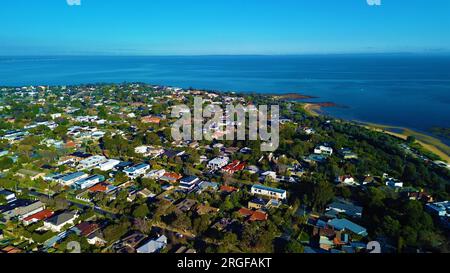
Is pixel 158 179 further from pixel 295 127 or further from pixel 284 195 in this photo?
pixel 295 127

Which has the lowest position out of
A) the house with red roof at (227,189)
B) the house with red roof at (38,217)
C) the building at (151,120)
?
the house with red roof at (38,217)

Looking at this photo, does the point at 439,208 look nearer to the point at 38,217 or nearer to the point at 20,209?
the point at 38,217

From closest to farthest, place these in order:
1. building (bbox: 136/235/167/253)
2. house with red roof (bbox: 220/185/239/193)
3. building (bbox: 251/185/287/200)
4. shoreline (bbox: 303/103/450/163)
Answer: building (bbox: 136/235/167/253) → building (bbox: 251/185/287/200) → house with red roof (bbox: 220/185/239/193) → shoreline (bbox: 303/103/450/163)

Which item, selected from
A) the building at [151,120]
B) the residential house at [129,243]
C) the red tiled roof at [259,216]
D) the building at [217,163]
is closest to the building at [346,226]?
the red tiled roof at [259,216]

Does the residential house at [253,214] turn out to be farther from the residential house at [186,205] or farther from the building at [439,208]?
the building at [439,208]

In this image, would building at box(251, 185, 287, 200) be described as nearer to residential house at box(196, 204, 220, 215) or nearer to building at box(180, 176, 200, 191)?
residential house at box(196, 204, 220, 215)

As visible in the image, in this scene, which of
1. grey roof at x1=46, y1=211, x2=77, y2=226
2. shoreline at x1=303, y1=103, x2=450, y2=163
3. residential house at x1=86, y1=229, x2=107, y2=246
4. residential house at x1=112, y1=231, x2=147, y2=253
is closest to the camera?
residential house at x1=112, y1=231, x2=147, y2=253

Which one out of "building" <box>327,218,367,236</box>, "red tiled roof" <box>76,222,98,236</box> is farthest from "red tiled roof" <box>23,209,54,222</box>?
"building" <box>327,218,367,236</box>
